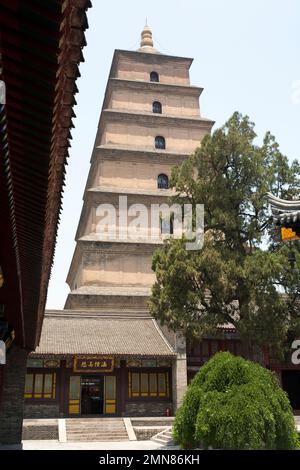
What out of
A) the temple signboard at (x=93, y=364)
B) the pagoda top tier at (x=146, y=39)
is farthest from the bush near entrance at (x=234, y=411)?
the pagoda top tier at (x=146, y=39)

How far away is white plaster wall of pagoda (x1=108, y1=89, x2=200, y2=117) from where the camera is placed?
29.6 meters

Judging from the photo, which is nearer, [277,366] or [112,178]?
[277,366]

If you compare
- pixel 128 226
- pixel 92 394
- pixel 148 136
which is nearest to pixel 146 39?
pixel 148 136

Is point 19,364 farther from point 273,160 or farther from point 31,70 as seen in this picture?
point 31,70

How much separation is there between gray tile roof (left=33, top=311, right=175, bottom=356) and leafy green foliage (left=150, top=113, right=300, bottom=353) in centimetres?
400

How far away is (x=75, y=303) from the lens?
2486 cm

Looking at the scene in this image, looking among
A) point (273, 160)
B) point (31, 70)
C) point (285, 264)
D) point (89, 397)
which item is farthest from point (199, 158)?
point (31, 70)

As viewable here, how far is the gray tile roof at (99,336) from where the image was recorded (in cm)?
2036

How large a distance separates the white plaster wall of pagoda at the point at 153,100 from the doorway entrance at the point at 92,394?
15862mm

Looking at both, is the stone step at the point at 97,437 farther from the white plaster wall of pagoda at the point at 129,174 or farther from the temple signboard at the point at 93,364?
the white plaster wall of pagoda at the point at 129,174

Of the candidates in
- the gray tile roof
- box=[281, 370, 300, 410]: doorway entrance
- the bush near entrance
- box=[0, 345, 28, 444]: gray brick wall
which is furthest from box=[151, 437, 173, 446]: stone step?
box=[281, 370, 300, 410]: doorway entrance

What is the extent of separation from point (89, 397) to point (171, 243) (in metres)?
8.26

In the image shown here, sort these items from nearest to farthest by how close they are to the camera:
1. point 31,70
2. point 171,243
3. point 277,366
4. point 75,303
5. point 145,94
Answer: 1. point 31,70
2. point 171,243
3. point 277,366
4. point 75,303
5. point 145,94

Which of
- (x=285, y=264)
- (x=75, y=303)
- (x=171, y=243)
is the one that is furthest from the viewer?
(x=75, y=303)
